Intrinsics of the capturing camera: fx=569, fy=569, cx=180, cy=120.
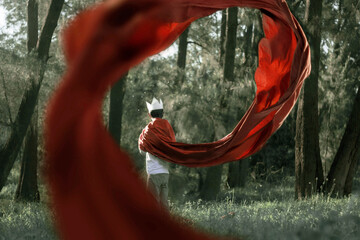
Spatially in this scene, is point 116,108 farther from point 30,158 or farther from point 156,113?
point 156,113

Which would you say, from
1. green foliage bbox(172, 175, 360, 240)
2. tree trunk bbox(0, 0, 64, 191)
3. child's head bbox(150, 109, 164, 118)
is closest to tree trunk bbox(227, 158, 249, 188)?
tree trunk bbox(0, 0, 64, 191)

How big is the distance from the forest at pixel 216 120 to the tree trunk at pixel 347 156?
2cm

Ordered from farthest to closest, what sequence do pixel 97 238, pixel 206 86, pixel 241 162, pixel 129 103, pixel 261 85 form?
pixel 241 162, pixel 129 103, pixel 206 86, pixel 261 85, pixel 97 238

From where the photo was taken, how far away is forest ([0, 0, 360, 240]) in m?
7.67

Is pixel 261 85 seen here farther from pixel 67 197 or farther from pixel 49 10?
pixel 49 10

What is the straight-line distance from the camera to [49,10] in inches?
496

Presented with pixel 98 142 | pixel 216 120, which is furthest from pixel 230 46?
pixel 98 142

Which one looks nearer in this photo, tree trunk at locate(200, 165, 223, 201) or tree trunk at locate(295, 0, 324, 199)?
tree trunk at locate(295, 0, 324, 199)

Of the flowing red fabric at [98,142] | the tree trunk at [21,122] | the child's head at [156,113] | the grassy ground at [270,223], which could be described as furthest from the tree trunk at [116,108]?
the flowing red fabric at [98,142]

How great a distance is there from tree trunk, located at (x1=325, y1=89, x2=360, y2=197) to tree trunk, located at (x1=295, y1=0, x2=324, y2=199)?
0.51 meters

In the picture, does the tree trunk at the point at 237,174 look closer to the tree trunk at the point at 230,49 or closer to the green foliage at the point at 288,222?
the tree trunk at the point at 230,49

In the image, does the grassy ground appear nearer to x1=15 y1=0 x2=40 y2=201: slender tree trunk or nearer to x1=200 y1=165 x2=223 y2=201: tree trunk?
x1=15 y1=0 x2=40 y2=201: slender tree trunk

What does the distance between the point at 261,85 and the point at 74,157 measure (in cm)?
350

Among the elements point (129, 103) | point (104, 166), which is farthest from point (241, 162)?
point (104, 166)
